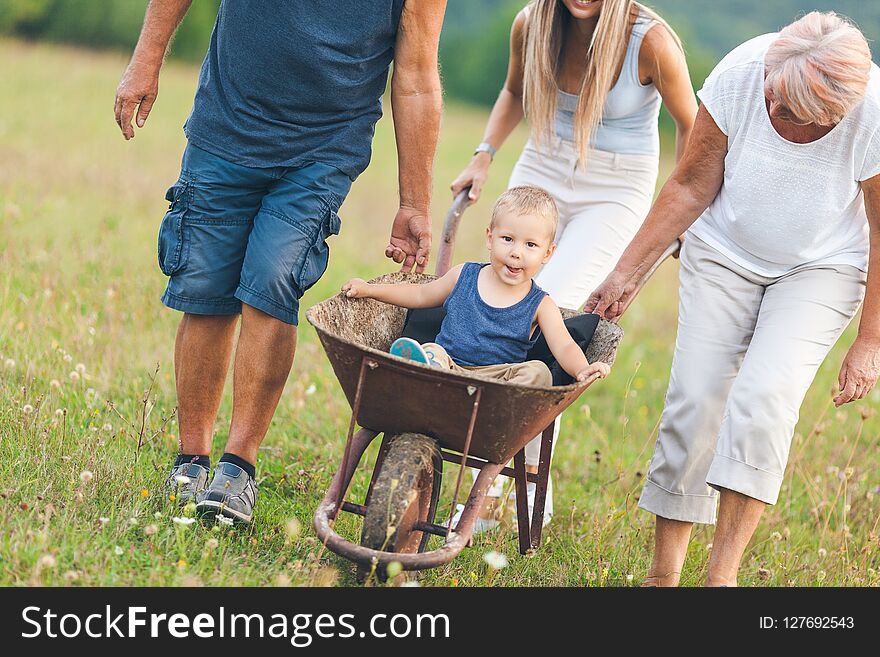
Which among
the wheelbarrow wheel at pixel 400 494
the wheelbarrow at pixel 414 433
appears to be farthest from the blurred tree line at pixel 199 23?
the wheelbarrow wheel at pixel 400 494

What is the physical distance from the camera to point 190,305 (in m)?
3.75

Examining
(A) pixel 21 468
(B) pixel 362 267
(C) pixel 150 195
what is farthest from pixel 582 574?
(C) pixel 150 195

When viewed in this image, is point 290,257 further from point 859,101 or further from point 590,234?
point 859,101

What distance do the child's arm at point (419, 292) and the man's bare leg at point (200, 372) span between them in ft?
1.95

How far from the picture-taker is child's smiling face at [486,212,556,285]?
348 centimetres

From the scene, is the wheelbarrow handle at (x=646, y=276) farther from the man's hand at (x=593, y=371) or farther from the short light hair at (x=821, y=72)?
the short light hair at (x=821, y=72)

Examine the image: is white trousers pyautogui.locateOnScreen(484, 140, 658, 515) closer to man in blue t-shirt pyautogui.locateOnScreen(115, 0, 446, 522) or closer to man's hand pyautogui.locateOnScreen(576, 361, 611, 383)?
man in blue t-shirt pyautogui.locateOnScreen(115, 0, 446, 522)

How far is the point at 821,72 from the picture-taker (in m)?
3.21

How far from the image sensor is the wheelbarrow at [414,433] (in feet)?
9.88

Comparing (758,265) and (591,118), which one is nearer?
(758,265)

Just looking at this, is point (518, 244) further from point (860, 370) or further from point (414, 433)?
point (860, 370)

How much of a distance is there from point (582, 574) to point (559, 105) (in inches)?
78.9

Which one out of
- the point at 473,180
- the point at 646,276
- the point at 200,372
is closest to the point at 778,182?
the point at 646,276

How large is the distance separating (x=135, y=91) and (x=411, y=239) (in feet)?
3.72
